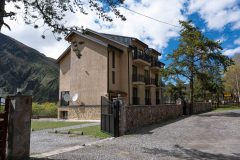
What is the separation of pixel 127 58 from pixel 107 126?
17675 mm

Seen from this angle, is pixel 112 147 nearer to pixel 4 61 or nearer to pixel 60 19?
pixel 60 19

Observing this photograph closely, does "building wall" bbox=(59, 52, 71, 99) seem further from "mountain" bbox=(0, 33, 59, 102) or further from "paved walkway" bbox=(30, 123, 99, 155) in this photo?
"mountain" bbox=(0, 33, 59, 102)

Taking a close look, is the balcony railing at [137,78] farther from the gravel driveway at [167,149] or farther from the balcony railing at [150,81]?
the gravel driveway at [167,149]

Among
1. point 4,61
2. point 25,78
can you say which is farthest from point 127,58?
point 4,61

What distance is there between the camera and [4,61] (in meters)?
109

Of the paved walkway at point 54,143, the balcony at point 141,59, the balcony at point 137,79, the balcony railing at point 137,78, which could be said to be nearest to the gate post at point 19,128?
the paved walkway at point 54,143

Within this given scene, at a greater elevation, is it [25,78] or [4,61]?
[4,61]

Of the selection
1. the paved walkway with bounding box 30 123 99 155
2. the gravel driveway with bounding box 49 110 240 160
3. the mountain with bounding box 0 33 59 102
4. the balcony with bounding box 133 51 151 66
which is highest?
the mountain with bounding box 0 33 59 102

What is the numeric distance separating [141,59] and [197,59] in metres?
7.02

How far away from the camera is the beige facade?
28562 mm

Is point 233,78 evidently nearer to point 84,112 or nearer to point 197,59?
point 197,59

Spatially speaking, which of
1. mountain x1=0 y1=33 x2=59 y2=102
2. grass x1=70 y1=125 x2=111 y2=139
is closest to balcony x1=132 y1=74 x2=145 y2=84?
grass x1=70 y1=125 x2=111 y2=139

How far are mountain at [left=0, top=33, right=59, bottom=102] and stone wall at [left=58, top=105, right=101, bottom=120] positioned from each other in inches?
2424

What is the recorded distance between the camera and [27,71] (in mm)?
108000
